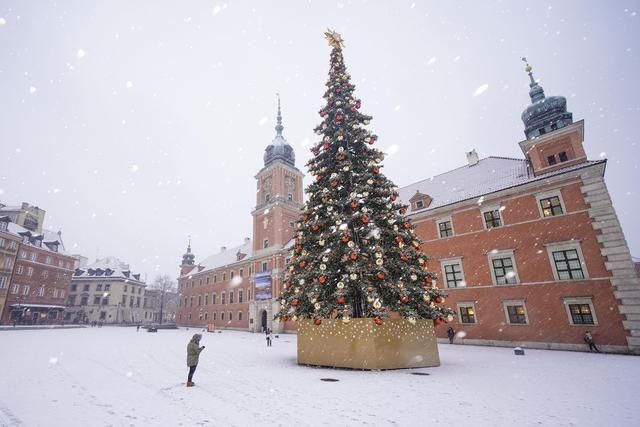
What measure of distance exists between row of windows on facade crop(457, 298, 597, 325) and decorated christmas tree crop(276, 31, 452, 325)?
1009cm

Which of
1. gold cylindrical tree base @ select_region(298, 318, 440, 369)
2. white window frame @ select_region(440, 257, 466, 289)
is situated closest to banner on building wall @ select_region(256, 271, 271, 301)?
white window frame @ select_region(440, 257, 466, 289)

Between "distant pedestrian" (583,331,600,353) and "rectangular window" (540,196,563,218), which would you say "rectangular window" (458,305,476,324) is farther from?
"rectangular window" (540,196,563,218)

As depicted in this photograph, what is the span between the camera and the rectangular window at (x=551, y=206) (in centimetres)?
1905

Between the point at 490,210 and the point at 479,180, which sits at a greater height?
the point at 479,180

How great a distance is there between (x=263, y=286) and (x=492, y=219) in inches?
1155

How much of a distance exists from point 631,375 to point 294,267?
12.6 metres

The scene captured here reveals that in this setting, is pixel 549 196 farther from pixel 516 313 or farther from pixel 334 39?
pixel 334 39

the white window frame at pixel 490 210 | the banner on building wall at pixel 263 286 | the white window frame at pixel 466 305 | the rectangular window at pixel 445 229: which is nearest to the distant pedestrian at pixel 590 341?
the white window frame at pixel 466 305

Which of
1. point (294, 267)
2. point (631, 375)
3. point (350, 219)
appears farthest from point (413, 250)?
point (631, 375)

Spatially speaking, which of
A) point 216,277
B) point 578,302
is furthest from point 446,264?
point 216,277

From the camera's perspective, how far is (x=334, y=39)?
629 inches

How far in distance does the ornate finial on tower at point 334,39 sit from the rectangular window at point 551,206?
640 inches

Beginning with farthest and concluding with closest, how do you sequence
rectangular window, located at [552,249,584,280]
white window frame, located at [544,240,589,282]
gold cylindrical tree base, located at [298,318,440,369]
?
1. rectangular window, located at [552,249,584,280]
2. white window frame, located at [544,240,589,282]
3. gold cylindrical tree base, located at [298,318,440,369]

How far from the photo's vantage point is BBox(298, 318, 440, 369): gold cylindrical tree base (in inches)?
449
